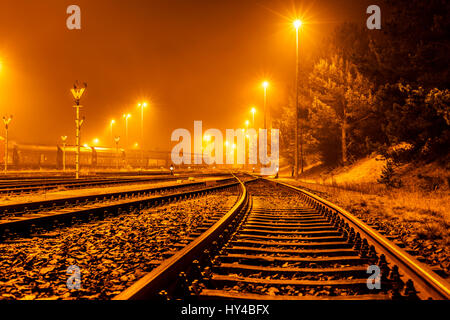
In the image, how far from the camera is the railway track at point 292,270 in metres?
3.02

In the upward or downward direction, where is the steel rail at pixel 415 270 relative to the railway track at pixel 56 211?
upward

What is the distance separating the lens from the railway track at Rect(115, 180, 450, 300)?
3.02m

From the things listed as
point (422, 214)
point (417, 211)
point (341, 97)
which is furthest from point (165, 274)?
point (341, 97)

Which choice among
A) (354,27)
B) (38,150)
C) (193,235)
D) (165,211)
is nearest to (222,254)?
(193,235)

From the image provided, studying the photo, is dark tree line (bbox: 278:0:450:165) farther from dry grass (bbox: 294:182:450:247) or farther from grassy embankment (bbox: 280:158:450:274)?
dry grass (bbox: 294:182:450:247)

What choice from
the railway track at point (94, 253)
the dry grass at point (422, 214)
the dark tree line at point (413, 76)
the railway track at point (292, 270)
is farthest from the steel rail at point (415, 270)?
the dark tree line at point (413, 76)

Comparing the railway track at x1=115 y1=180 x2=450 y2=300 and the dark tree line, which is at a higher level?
the dark tree line

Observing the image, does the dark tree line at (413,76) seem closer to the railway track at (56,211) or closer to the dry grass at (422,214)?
the dry grass at (422,214)

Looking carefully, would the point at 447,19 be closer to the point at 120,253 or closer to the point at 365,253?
the point at 365,253

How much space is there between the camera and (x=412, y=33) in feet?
50.3

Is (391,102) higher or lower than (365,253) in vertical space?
higher

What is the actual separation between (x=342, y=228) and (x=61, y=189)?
14.1m

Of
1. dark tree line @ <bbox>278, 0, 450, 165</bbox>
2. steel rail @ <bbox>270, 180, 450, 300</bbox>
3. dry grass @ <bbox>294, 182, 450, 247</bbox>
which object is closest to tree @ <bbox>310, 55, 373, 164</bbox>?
dark tree line @ <bbox>278, 0, 450, 165</bbox>

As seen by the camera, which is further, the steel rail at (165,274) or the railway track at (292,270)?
the railway track at (292,270)
